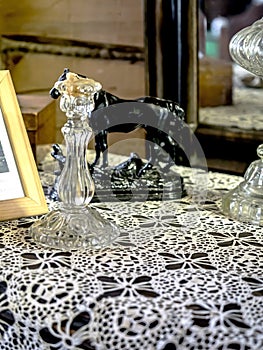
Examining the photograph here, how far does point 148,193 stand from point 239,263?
256 mm

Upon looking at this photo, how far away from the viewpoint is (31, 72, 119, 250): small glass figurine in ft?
2.57

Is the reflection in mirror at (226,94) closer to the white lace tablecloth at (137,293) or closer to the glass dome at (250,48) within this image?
the glass dome at (250,48)

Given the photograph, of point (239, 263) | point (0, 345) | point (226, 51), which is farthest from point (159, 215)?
point (226, 51)

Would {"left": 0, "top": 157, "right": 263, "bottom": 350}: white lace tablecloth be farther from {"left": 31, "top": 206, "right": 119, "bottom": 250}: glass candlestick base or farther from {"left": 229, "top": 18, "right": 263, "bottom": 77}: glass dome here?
{"left": 229, "top": 18, "right": 263, "bottom": 77}: glass dome

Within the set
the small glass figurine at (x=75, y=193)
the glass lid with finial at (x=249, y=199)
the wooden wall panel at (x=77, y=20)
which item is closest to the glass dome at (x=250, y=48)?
the glass lid with finial at (x=249, y=199)

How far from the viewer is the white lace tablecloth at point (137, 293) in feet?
2.05

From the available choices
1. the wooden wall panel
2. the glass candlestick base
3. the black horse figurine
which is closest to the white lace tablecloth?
the glass candlestick base

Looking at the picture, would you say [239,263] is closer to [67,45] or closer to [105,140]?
[105,140]

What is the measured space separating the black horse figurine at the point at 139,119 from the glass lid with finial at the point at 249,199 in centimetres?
11

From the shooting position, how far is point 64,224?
804 mm

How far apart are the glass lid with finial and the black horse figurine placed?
114 millimetres

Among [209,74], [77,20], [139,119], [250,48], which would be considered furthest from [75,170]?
[77,20]

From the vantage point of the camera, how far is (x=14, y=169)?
0.88 meters

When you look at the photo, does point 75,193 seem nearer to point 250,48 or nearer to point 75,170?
point 75,170
